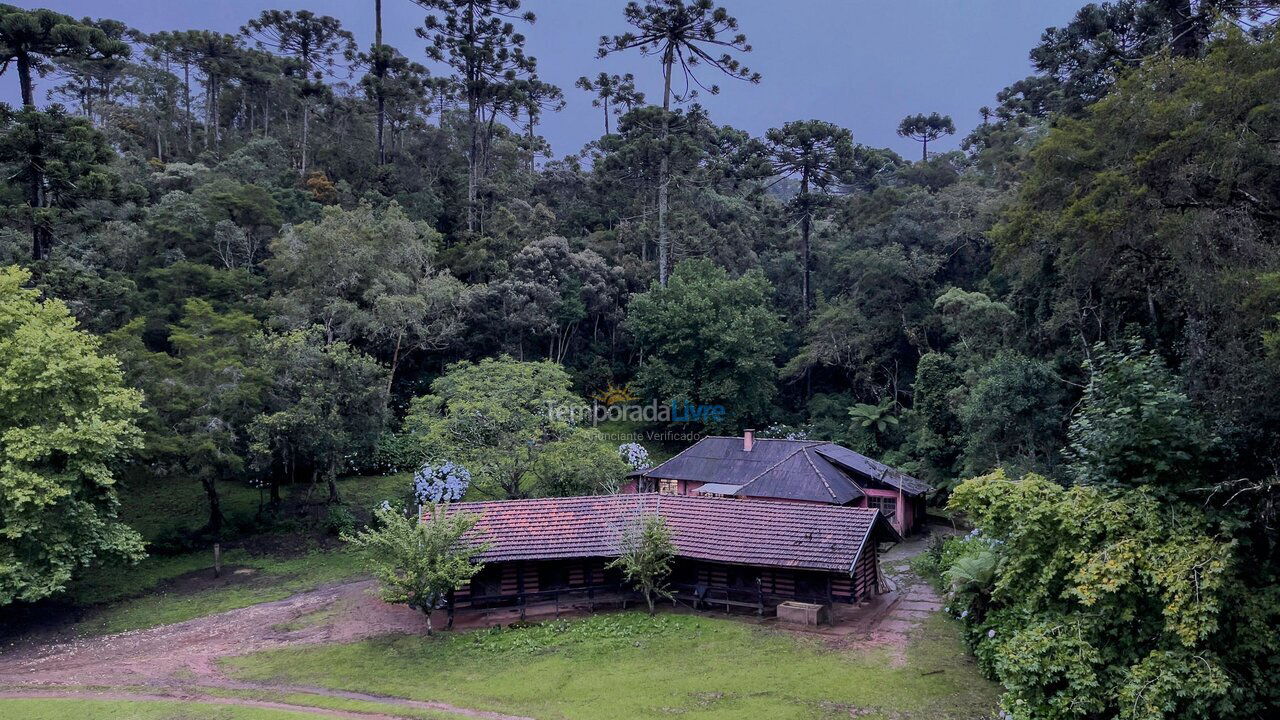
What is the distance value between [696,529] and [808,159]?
24.6 metres

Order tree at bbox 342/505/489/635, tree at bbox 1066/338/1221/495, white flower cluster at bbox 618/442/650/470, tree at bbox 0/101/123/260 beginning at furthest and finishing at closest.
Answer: white flower cluster at bbox 618/442/650/470 → tree at bbox 0/101/123/260 → tree at bbox 342/505/489/635 → tree at bbox 1066/338/1221/495

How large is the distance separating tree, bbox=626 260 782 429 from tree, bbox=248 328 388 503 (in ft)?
41.7

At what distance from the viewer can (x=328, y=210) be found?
29.7 metres

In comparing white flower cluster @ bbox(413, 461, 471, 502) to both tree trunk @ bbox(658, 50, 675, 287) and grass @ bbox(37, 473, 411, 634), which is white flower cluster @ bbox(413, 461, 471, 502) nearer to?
grass @ bbox(37, 473, 411, 634)

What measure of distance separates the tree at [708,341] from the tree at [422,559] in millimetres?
17103

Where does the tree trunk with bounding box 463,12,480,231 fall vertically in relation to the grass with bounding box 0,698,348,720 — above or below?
above

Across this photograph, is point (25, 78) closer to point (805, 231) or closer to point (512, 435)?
point (512, 435)

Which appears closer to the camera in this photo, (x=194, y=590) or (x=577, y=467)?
(x=194, y=590)

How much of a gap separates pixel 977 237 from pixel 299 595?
3000 cm

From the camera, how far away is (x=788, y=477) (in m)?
24.5

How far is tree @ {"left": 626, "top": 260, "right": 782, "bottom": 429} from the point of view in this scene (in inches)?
1292

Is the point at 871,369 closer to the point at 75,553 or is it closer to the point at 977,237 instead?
the point at 977,237

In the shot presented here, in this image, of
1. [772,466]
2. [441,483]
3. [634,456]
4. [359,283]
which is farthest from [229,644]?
[772,466]

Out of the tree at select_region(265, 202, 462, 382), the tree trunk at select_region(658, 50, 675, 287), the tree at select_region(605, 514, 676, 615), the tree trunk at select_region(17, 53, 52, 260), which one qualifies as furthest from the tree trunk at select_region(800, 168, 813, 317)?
the tree trunk at select_region(17, 53, 52, 260)
